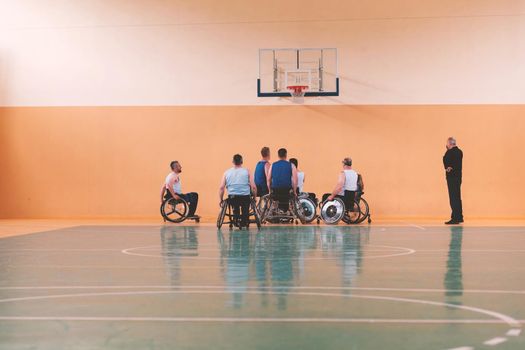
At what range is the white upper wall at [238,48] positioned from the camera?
44.9ft

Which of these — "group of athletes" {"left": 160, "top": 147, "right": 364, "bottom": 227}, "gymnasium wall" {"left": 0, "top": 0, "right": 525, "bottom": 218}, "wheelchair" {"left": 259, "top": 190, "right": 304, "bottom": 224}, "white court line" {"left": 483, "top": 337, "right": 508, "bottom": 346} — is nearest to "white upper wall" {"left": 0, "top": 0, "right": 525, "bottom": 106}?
"gymnasium wall" {"left": 0, "top": 0, "right": 525, "bottom": 218}

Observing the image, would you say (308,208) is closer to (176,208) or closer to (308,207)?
(308,207)

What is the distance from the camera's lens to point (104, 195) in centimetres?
1420

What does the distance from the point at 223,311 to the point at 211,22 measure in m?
11.0

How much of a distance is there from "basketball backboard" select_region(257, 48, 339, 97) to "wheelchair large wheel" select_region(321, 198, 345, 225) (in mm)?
2624

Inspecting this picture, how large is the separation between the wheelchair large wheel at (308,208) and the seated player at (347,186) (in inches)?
11.1

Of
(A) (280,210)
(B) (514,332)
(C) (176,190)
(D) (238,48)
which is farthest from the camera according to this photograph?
(D) (238,48)

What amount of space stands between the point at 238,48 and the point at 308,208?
3775mm

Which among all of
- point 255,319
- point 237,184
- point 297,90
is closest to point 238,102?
point 297,90

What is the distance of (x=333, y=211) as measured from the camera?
38.4 feet

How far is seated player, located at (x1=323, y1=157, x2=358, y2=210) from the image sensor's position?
11.5 metres

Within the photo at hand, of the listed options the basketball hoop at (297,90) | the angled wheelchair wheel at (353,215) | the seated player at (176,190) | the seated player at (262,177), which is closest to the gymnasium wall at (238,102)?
the basketball hoop at (297,90)

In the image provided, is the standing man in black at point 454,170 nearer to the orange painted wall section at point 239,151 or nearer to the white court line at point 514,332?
the orange painted wall section at point 239,151

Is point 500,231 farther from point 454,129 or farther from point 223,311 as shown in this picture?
point 223,311
